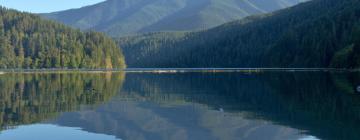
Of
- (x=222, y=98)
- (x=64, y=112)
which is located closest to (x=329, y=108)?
(x=222, y=98)

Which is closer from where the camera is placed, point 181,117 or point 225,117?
point 225,117

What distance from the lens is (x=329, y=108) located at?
4372 cm

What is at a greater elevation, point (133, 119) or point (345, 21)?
point (345, 21)

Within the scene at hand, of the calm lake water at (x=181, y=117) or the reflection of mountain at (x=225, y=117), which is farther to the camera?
the reflection of mountain at (x=225, y=117)

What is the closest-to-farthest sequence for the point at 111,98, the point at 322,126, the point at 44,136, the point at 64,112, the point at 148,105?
the point at 44,136 < the point at 322,126 < the point at 64,112 < the point at 148,105 < the point at 111,98

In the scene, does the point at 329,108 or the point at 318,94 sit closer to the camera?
the point at 329,108

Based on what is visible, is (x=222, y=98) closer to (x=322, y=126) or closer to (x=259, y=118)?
(x=259, y=118)

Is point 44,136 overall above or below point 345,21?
below

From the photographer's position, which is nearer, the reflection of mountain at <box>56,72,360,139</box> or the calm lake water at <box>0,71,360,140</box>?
the calm lake water at <box>0,71,360,140</box>

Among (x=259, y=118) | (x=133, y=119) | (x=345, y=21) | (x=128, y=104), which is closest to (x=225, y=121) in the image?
(x=259, y=118)

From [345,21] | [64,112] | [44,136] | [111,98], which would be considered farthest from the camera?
[345,21]

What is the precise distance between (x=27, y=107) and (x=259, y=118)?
1840cm

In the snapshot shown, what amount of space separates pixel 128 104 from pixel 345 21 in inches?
6301

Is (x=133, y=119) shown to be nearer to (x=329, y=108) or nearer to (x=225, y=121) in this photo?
(x=225, y=121)
